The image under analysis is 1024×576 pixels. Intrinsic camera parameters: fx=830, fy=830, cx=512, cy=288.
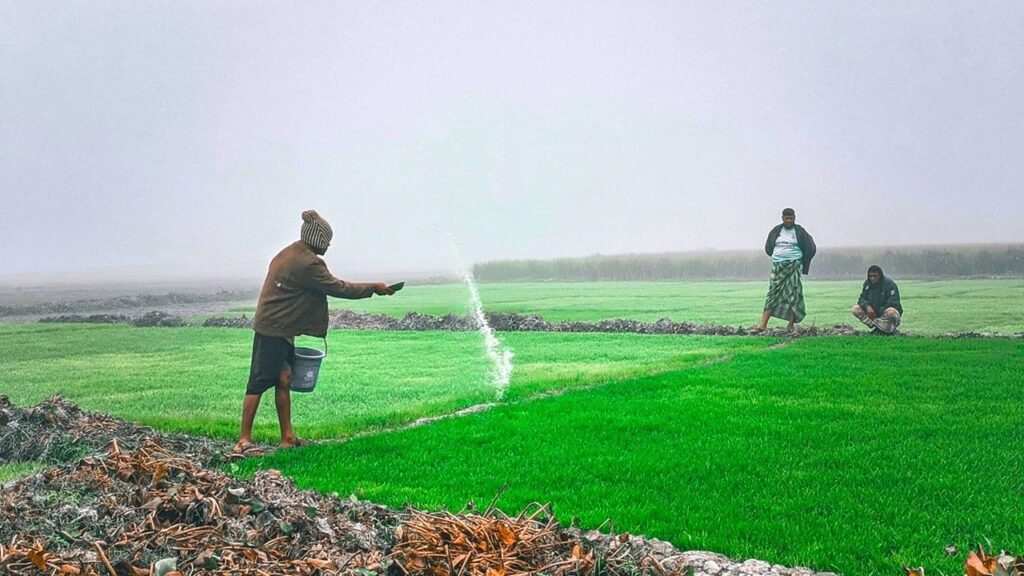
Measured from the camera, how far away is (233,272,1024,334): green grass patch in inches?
755

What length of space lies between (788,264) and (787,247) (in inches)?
12.8

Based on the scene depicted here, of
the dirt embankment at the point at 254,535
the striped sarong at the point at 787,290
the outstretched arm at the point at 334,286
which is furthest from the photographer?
the striped sarong at the point at 787,290

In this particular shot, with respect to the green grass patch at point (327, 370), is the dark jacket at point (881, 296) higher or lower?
higher

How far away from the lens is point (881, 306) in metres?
15.7

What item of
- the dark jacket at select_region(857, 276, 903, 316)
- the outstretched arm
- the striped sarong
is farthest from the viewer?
the striped sarong

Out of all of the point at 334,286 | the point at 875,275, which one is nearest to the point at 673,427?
the point at 334,286

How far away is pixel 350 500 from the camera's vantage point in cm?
537

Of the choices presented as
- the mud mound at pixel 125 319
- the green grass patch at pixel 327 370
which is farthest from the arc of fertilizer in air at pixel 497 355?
the mud mound at pixel 125 319

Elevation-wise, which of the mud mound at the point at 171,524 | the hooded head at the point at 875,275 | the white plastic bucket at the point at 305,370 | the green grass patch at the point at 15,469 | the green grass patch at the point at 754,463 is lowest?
the green grass patch at the point at 15,469

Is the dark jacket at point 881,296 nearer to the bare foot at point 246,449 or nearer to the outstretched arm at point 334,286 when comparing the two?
the outstretched arm at point 334,286

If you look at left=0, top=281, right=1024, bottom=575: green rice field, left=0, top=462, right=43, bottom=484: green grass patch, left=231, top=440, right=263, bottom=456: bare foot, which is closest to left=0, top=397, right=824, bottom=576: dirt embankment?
left=0, top=281, right=1024, bottom=575: green rice field

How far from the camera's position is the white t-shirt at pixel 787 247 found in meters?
15.7

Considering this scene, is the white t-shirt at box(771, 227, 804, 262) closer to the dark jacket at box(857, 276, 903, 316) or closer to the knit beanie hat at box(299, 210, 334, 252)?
the dark jacket at box(857, 276, 903, 316)

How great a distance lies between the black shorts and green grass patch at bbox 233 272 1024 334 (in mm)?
13123
